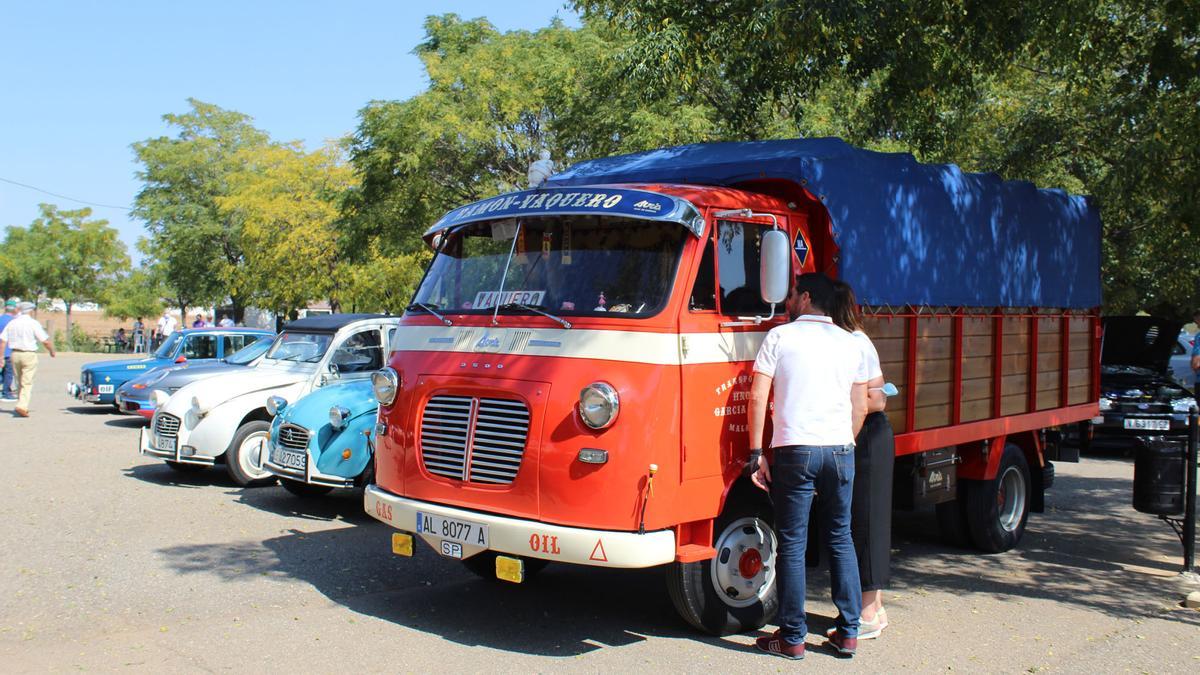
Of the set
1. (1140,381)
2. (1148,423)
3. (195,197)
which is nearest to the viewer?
(1148,423)

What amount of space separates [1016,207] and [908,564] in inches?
119

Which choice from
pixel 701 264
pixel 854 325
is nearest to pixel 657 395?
pixel 701 264

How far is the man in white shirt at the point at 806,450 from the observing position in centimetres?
550

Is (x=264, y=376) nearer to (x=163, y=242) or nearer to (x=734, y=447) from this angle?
(x=734, y=447)

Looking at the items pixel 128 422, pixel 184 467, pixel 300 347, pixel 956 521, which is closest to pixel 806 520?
pixel 956 521

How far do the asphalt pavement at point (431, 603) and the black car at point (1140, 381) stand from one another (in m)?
1.19

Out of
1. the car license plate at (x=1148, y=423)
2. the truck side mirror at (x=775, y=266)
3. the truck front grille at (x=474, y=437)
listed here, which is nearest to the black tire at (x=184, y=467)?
the truck front grille at (x=474, y=437)

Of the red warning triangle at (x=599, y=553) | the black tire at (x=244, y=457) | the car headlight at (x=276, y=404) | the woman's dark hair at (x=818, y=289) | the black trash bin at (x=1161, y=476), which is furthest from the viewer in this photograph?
the black tire at (x=244, y=457)

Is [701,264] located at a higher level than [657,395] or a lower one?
higher

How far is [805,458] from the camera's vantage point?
5.49 metres

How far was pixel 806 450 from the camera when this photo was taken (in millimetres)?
5488

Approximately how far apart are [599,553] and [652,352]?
1082 mm

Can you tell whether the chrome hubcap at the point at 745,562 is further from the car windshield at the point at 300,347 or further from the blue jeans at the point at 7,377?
the blue jeans at the point at 7,377

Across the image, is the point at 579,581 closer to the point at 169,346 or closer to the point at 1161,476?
the point at 1161,476
